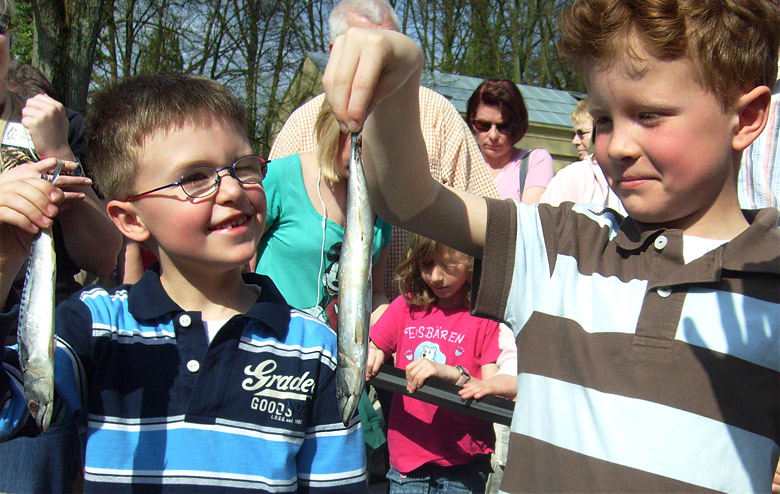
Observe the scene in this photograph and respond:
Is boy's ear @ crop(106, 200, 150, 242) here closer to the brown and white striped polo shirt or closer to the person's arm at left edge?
the person's arm at left edge

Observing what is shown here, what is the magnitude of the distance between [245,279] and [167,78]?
2.30 ft

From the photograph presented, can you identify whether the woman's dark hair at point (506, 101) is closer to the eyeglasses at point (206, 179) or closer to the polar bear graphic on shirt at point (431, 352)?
the polar bear graphic on shirt at point (431, 352)

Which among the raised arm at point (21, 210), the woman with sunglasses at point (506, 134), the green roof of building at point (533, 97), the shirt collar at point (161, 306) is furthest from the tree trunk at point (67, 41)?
the raised arm at point (21, 210)

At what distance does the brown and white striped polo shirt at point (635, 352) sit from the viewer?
4.89ft

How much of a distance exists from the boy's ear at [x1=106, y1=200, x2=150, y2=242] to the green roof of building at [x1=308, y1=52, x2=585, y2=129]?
315 inches

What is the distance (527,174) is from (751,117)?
341cm

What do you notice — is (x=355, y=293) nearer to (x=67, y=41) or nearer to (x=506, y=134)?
(x=506, y=134)

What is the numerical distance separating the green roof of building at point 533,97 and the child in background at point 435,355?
6.53 meters

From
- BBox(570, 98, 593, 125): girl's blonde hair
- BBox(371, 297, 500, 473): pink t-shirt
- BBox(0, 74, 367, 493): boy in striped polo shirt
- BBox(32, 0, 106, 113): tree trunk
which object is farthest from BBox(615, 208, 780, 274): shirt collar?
BBox(32, 0, 106, 113): tree trunk

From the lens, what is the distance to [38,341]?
1397mm

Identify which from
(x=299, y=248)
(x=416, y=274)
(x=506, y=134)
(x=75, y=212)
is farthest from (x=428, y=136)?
(x=75, y=212)

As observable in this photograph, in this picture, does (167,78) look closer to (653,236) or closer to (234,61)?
(653,236)

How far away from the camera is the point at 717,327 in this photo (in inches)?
60.1

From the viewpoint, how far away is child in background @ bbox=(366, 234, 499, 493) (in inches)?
131
